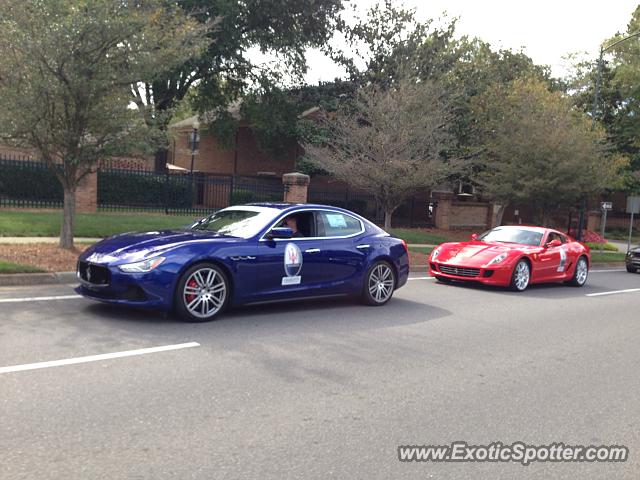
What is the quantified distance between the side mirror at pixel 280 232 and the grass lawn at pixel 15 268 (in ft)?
13.9

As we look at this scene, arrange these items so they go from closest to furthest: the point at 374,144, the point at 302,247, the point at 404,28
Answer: the point at 302,247 < the point at 374,144 < the point at 404,28

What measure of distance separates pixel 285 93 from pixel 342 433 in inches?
1048

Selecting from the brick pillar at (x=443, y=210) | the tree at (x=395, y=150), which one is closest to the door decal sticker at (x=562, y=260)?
the tree at (x=395, y=150)

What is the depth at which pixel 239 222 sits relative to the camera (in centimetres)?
831

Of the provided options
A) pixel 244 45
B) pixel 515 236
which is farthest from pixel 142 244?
pixel 244 45

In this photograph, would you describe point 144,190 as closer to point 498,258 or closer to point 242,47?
point 242,47

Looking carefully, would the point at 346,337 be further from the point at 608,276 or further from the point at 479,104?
the point at 479,104

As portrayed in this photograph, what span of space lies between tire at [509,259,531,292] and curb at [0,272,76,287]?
7.99 meters

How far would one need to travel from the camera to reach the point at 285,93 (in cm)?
2950

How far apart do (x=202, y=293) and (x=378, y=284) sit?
10.2 ft

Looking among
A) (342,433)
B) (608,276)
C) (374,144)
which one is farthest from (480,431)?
(608,276)

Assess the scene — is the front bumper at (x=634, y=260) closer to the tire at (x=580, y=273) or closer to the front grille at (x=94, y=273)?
the tire at (x=580, y=273)

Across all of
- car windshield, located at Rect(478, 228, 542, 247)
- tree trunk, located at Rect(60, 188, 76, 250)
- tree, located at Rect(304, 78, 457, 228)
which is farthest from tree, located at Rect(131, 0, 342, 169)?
car windshield, located at Rect(478, 228, 542, 247)

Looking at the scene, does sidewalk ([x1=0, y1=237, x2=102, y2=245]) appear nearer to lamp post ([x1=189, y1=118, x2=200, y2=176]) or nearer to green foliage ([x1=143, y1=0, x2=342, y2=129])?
green foliage ([x1=143, y1=0, x2=342, y2=129])
